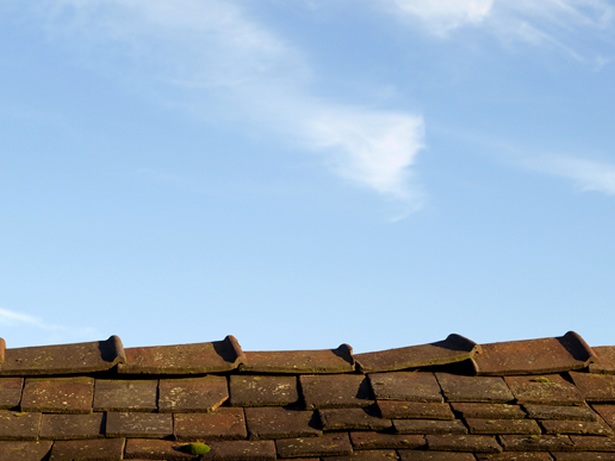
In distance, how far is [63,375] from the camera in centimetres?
529

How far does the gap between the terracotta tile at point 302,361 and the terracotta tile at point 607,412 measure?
1984 mm

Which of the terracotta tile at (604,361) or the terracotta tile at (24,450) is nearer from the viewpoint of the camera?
the terracotta tile at (24,450)

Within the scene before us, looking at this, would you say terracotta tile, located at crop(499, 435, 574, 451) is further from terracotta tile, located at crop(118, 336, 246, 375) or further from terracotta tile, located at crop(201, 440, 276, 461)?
terracotta tile, located at crop(118, 336, 246, 375)

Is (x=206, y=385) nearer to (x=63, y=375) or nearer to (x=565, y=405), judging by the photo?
(x=63, y=375)

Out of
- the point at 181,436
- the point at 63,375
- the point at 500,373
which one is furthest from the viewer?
the point at 500,373

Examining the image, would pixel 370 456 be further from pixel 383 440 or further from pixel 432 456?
pixel 432 456

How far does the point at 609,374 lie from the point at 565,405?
2.60ft

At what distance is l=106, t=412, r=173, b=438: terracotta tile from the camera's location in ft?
15.4

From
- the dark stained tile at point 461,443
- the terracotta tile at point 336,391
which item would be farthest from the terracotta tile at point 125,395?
the dark stained tile at point 461,443

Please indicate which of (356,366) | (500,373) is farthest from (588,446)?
(356,366)

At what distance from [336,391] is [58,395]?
2087 mm

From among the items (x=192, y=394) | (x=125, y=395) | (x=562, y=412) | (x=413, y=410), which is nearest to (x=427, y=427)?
(x=413, y=410)

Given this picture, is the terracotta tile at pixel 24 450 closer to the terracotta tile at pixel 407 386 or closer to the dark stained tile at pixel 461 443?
the terracotta tile at pixel 407 386

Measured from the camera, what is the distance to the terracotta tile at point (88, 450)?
445 cm
